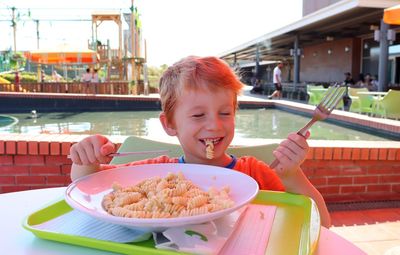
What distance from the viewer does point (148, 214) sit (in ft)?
2.39

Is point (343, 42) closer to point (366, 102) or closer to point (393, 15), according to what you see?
point (366, 102)

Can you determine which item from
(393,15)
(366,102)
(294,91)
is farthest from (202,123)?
(294,91)

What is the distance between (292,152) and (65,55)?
50.3ft

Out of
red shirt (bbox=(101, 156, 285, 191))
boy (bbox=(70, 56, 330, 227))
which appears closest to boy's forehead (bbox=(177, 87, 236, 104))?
boy (bbox=(70, 56, 330, 227))

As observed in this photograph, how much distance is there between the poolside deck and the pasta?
1323 mm

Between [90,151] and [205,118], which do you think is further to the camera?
[205,118]

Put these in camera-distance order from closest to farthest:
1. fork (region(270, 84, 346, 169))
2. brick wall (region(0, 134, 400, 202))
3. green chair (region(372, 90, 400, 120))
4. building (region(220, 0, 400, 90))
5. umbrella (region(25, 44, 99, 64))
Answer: fork (region(270, 84, 346, 169))
brick wall (region(0, 134, 400, 202))
green chair (region(372, 90, 400, 120))
building (region(220, 0, 400, 90))
umbrella (region(25, 44, 99, 64))

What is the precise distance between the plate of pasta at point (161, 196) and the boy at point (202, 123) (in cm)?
13

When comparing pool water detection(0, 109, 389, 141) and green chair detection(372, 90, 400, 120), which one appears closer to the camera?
pool water detection(0, 109, 389, 141)

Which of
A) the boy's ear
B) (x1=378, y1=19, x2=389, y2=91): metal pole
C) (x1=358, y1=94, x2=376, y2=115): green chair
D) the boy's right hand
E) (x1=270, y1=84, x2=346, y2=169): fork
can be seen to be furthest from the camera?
(x1=378, y1=19, x2=389, y2=91): metal pole

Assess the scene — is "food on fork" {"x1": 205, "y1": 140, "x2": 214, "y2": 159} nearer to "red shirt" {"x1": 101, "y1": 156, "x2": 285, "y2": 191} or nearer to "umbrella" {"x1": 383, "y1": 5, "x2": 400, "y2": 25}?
"red shirt" {"x1": 101, "y1": 156, "x2": 285, "y2": 191}

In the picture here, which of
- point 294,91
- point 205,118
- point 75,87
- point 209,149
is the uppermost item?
point 75,87

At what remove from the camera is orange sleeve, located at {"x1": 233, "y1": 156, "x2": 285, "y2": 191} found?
1360 mm

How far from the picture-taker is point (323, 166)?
113 inches
